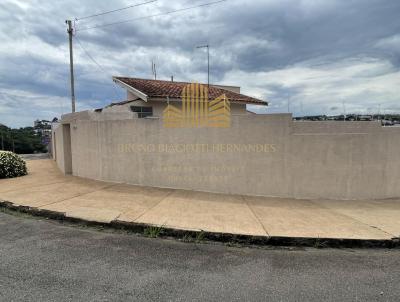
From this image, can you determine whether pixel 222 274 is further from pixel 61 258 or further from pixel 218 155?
pixel 218 155

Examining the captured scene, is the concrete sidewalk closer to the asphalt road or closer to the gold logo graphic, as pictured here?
the asphalt road

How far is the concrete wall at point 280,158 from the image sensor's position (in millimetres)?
7609

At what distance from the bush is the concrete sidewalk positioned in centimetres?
257

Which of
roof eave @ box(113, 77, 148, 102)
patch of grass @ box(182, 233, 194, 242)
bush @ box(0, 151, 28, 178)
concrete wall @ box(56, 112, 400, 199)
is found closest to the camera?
patch of grass @ box(182, 233, 194, 242)

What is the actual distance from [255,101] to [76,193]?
1087 cm

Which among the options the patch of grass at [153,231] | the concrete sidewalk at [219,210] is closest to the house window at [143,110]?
the concrete sidewalk at [219,210]

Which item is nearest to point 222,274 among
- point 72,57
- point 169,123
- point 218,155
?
point 218,155

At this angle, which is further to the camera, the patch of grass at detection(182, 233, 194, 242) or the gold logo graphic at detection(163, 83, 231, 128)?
the gold logo graphic at detection(163, 83, 231, 128)

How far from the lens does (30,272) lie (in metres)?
3.66

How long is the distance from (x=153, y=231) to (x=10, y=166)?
8675mm

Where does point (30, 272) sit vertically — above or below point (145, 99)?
below

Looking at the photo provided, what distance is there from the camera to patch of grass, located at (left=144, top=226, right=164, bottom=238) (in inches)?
198

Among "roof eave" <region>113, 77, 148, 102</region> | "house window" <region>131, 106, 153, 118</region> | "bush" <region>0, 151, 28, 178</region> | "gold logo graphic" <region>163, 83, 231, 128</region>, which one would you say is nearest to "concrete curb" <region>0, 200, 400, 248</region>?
"gold logo graphic" <region>163, 83, 231, 128</region>

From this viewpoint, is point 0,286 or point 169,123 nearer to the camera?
point 0,286
